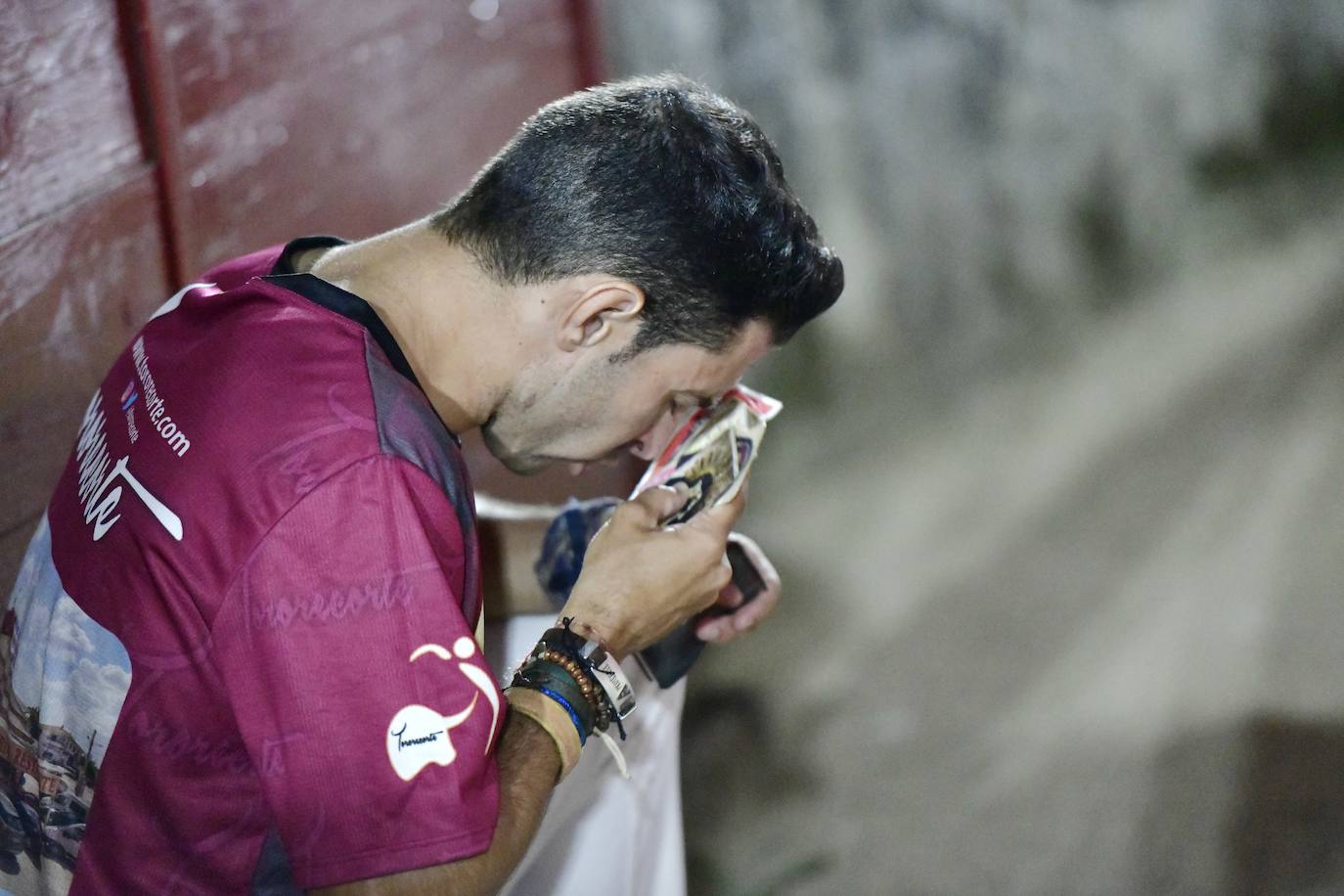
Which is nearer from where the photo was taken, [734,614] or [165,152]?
[734,614]

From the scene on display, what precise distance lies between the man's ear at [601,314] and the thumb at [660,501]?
0.17m

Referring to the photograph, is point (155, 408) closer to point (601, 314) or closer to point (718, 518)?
point (601, 314)

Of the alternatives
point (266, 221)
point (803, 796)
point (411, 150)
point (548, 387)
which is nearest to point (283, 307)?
point (548, 387)

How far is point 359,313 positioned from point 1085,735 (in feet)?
6.51

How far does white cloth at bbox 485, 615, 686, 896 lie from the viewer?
1.38 meters

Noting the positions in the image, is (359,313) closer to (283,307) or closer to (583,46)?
(283,307)

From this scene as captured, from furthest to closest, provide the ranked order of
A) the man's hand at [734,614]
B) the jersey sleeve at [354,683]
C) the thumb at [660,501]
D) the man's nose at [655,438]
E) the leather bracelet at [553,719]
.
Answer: the man's hand at [734,614], the man's nose at [655,438], the thumb at [660,501], the leather bracelet at [553,719], the jersey sleeve at [354,683]

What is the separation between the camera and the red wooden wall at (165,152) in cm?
148

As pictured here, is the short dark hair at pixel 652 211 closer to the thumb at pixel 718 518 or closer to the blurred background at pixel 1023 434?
the thumb at pixel 718 518

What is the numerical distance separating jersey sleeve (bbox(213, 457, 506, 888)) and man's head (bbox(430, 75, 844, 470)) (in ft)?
0.97

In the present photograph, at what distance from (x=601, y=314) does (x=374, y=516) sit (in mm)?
328

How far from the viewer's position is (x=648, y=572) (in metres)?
1.26

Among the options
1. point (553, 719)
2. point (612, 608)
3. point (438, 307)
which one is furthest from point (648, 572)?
point (438, 307)

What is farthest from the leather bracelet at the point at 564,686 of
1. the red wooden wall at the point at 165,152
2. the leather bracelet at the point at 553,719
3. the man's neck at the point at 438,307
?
the red wooden wall at the point at 165,152
